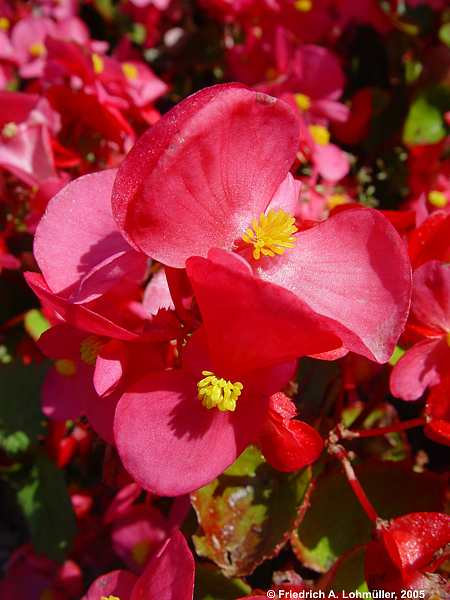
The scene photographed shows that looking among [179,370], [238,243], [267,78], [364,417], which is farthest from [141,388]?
[267,78]

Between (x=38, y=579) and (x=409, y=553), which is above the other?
(x=409, y=553)

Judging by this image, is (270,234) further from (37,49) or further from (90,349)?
(37,49)

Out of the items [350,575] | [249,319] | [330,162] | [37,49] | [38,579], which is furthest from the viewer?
[37,49]

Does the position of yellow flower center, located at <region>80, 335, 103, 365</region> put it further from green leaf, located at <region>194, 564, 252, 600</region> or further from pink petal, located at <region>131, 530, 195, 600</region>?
green leaf, located at <region>194, 564, 252, 600</region>

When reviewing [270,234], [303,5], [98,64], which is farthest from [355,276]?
[303,5]

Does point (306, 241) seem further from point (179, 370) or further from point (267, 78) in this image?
point (267, 78)

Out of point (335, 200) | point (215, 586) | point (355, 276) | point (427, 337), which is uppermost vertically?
point (355, 276)

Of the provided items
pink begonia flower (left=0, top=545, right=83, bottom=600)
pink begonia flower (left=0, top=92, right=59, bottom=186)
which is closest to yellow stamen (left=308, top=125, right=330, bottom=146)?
pink begonia flower (left=0, top=92, right=59, bottom=186)
